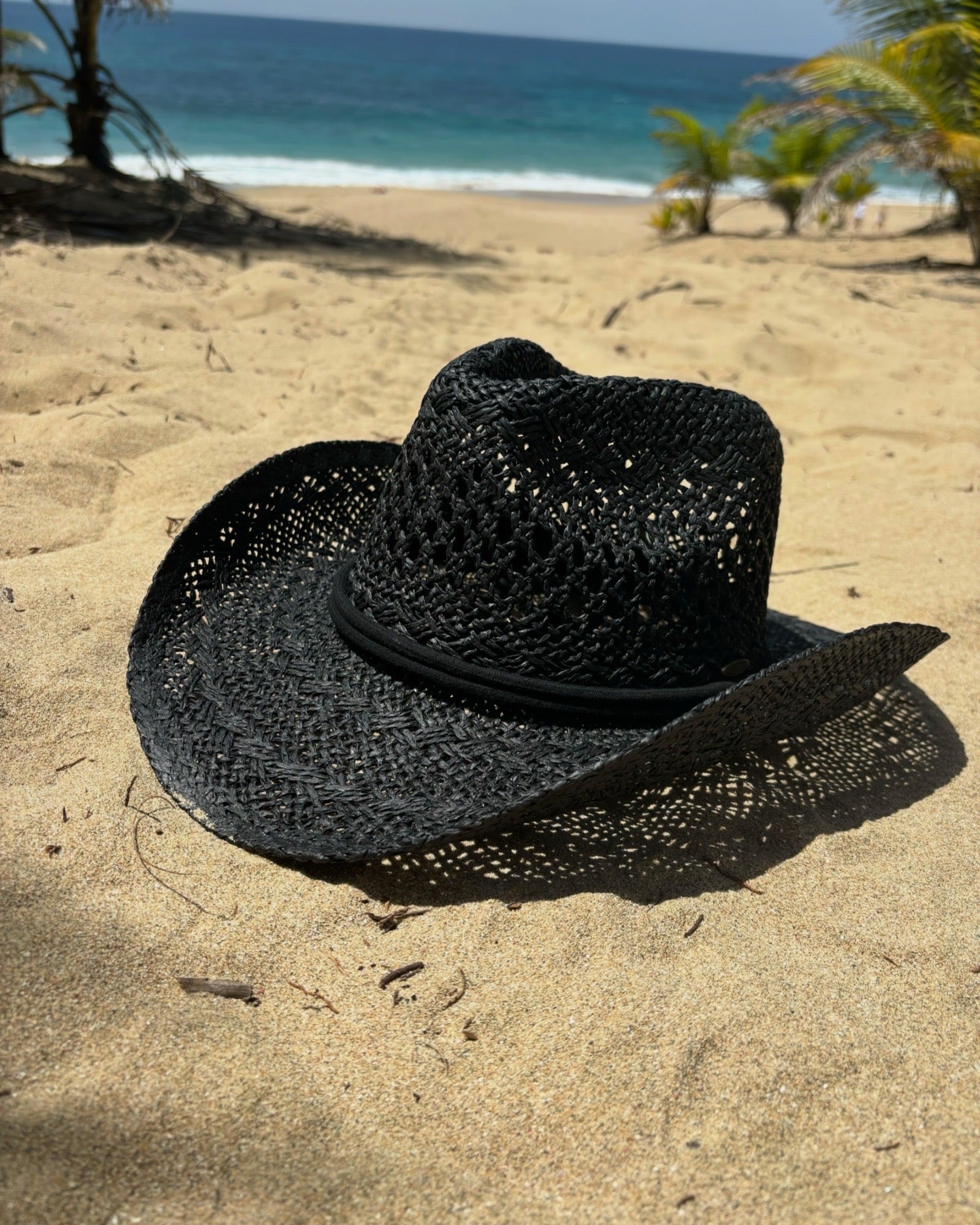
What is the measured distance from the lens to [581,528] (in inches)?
75.2

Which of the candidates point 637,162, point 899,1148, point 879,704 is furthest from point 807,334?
point 637,162

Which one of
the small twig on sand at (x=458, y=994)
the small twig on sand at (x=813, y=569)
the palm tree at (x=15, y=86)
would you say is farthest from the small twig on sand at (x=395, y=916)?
the palm tree at (x=15, y=86)

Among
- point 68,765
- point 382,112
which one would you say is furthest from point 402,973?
point 382,112

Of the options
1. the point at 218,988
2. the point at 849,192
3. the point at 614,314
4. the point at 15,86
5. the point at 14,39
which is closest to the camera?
the point at 218,988

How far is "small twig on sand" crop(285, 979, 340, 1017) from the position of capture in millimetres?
1628

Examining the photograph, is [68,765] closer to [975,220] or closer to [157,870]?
[157,870]

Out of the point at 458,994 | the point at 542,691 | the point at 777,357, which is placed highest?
the point at 777,357

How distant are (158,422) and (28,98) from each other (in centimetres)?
714

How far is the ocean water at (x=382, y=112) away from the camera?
22.5 meters

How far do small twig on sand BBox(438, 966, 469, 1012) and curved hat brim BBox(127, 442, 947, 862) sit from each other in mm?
261

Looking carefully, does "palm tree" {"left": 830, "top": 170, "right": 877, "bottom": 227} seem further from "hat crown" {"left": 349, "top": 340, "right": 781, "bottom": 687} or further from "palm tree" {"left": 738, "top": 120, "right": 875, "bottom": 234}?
"hat crown" {"left": 349, "top": 340, "right": 781, "bottom": 687}

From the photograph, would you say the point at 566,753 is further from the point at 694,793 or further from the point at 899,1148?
the point at 899,1148

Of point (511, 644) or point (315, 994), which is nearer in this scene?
point (315, 994)

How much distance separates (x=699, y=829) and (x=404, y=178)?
22.2 meters
